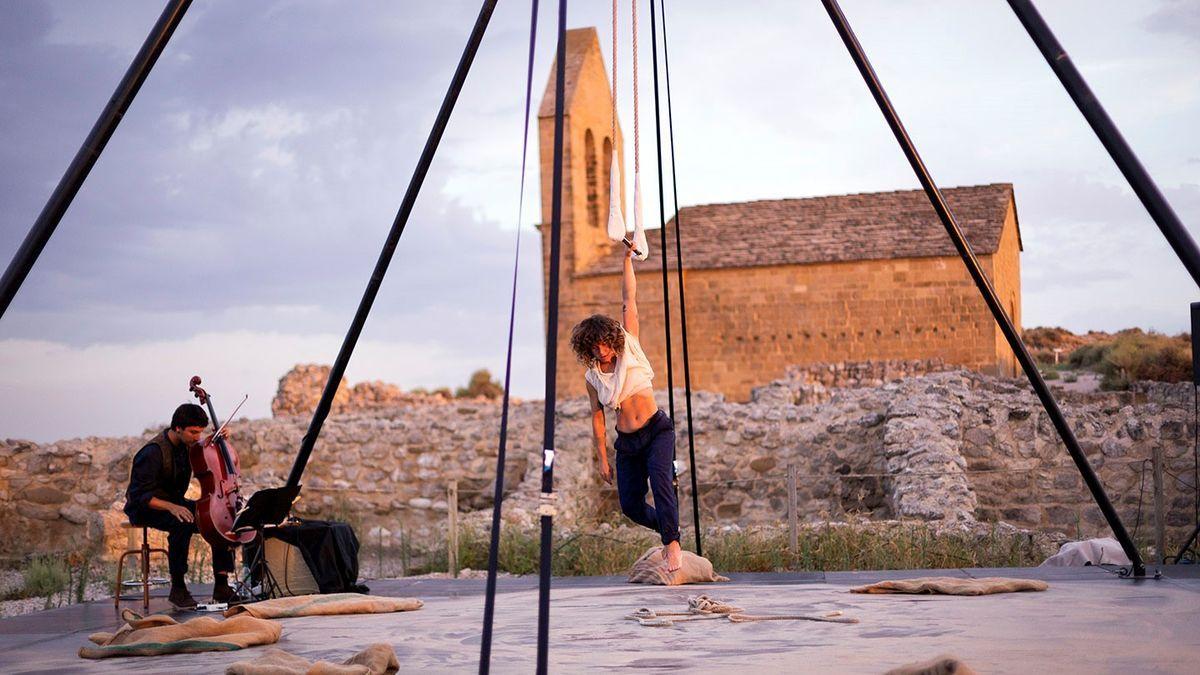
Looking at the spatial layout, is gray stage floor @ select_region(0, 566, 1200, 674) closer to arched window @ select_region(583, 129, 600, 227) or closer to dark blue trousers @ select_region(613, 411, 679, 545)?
dark blue trousers @ select_region(613, 411, 679, 545)

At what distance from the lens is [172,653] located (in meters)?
5.66

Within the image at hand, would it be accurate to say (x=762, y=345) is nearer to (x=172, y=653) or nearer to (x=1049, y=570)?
(x=1049, y=570)

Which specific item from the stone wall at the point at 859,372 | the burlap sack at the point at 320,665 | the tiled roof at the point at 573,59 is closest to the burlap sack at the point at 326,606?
the burlap sack at the point at 320,665

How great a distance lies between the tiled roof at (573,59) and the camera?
3488 centimetres

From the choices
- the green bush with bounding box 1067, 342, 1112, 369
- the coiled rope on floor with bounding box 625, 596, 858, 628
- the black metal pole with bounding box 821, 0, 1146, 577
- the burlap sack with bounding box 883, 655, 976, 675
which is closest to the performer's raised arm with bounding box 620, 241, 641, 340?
the black metal pole with bounding box 821, 0, 1146, 577

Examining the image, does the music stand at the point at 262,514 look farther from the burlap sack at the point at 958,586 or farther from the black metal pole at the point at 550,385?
the black metal pole at the point at 550,385

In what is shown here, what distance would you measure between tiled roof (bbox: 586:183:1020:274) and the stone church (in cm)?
5

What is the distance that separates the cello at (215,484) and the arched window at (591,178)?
29.1m

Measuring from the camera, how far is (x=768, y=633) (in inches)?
222

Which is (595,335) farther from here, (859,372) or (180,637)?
(859,372)

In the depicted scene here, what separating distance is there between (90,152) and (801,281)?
2768 centimetres

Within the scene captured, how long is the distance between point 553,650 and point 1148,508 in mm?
12193

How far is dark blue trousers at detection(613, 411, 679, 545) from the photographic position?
7.55 meters

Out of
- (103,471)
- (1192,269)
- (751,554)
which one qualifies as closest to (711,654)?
(1192,269)
